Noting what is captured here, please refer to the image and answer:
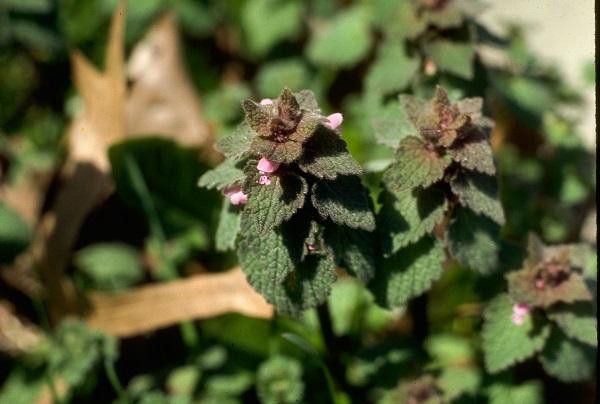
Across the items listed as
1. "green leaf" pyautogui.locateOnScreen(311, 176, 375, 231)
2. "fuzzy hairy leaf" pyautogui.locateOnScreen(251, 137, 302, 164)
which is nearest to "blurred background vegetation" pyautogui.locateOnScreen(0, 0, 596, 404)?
"green leaf" pyautogui.locateOnScreen(311, 176, 375, 231)

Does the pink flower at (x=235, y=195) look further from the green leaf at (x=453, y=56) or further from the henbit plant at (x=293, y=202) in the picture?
the green leaf at (x=453, y=56)

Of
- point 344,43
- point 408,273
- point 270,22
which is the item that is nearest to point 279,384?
point 408,273

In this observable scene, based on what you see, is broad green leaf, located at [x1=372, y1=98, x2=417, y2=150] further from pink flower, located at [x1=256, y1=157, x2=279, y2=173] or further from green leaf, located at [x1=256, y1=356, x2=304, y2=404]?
green leaf, located at [x1=256, y1=356, x2=304, y2=404]

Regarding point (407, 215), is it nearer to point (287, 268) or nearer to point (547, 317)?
point (287, 268)

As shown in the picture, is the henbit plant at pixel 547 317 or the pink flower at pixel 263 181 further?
the henbit plant at pixel 547 317

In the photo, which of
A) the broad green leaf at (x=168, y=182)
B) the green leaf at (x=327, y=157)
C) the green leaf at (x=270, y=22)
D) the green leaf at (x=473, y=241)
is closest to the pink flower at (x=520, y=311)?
the green leaf at (x=473, y=241)

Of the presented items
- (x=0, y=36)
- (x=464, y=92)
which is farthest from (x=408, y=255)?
(x=0, y=36)
